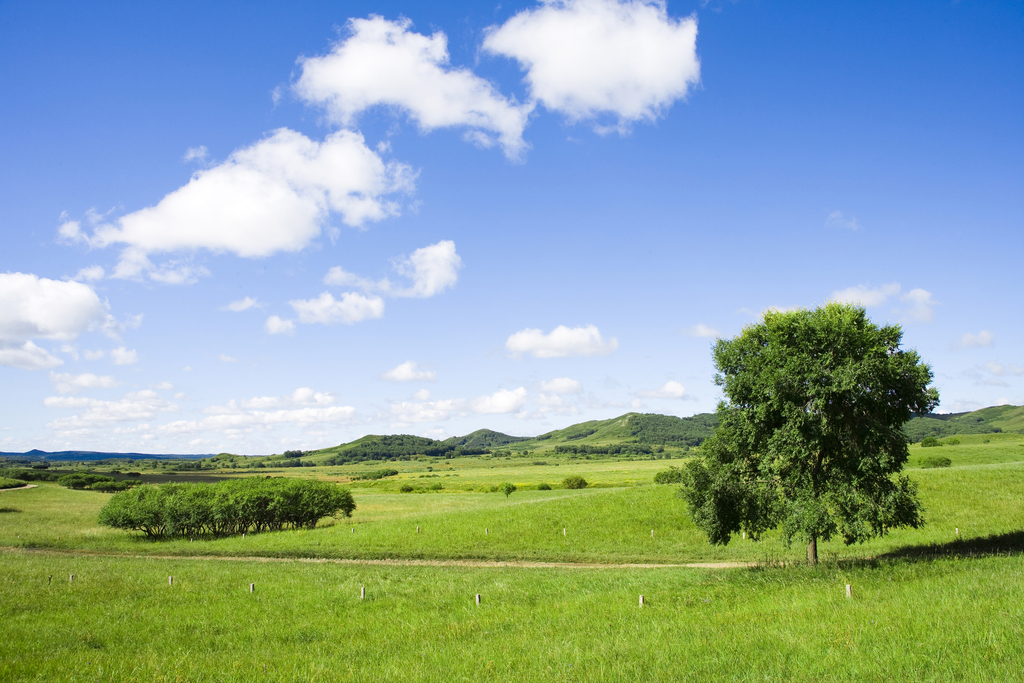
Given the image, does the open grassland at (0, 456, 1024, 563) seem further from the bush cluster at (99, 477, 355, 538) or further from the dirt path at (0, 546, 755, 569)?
the bush cluster at (99, 477, 355, 538)

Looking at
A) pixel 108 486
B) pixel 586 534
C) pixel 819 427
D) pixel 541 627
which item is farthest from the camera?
pixel 108 486

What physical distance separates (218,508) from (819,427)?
54569 mm

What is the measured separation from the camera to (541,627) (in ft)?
56.3

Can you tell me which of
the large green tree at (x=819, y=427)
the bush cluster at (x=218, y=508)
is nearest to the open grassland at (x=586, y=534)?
the bush cluster at (x=218, y=508)

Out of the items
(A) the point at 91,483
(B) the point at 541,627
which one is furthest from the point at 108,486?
(B) the point at 541,627

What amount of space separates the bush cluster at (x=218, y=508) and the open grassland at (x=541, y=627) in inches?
1098

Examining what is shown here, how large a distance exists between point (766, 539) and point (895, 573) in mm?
19270

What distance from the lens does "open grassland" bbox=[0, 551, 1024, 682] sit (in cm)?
1216

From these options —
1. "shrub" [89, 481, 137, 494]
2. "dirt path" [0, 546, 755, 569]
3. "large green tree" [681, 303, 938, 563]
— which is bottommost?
"shrub" [89, 481, 137, 494]

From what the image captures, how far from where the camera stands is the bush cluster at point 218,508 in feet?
177

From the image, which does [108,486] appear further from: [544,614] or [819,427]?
[819,427]

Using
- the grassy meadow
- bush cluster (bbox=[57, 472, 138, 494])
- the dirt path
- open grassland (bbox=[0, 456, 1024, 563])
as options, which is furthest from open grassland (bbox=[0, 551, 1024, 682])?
bush cluster (bbox=[57, 472, 138, 494])

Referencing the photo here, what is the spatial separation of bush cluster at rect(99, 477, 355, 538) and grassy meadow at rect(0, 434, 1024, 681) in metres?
18.0

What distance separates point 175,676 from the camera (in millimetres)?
13812
